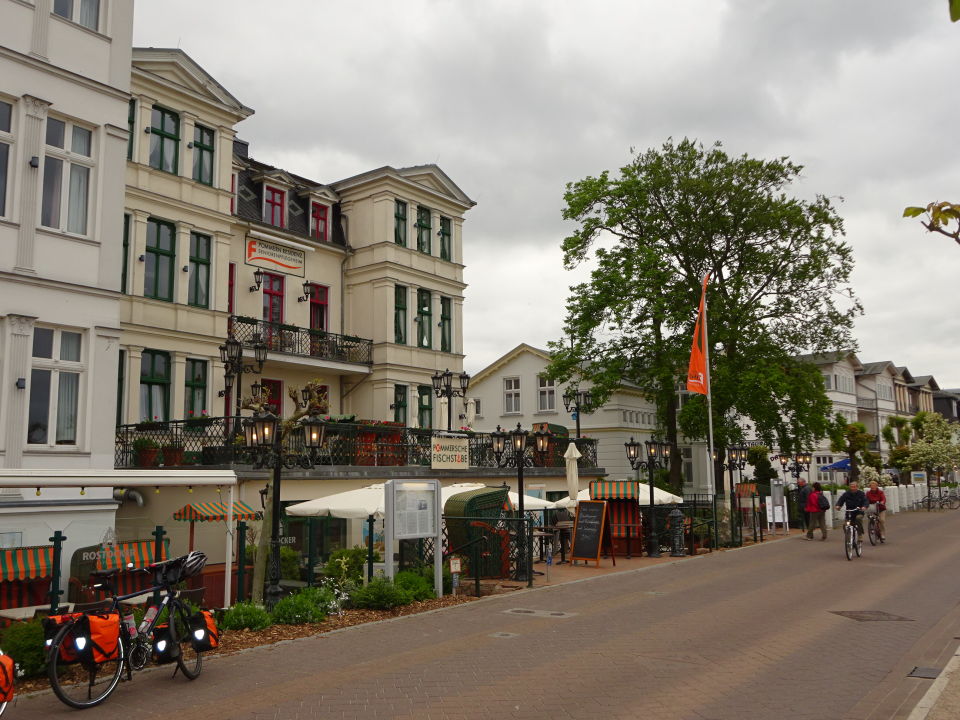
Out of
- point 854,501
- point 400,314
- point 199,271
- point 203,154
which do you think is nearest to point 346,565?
point 199,271

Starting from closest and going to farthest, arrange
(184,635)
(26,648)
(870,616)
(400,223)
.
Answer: (26,648), (184,635), (870,616), (400,223)

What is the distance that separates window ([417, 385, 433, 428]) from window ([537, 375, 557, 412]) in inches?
719

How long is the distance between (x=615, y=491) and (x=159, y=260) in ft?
45.2

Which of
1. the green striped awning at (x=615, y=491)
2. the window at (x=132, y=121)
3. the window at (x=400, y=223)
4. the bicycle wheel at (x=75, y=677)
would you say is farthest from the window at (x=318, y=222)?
the bicycle wheel at (x=75, y=677)

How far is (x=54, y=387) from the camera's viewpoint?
1628 centimetres

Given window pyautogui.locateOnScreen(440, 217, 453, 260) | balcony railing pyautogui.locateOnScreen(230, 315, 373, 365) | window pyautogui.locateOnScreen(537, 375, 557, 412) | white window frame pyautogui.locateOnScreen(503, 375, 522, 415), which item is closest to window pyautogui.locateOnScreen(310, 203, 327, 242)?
balcony railing pyautogui.locateOnScreen(230, 315, 373, 365)

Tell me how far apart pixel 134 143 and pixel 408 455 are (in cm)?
1114

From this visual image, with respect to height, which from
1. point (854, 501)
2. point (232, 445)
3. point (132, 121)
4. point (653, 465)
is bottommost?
point (854, 501)

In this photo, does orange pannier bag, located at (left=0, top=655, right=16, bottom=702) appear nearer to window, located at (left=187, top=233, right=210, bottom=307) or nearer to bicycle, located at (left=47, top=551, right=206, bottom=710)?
bicycle, located at (left=47, top=551, right=206, bottom=710)

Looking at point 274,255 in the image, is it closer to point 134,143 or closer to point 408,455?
point 134,143

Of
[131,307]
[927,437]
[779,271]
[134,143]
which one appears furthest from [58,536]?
[927,437]

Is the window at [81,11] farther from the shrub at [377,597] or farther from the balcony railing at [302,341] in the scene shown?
the shrub at [377,597]

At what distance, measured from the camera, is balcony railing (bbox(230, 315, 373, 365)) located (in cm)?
2627

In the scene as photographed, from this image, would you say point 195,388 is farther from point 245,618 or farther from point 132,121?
point 245,618
